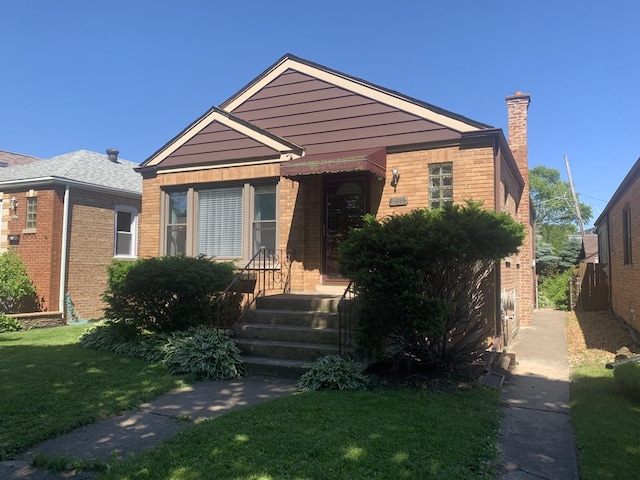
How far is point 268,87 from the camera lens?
34.1ft

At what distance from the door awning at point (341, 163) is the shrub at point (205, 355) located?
3.23 m

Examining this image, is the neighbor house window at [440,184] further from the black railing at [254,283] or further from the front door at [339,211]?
the black railing at [254,283]

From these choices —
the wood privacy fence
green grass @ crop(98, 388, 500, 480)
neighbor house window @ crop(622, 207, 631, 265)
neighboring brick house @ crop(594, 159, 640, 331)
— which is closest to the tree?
the wood privacy fence

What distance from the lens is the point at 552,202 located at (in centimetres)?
5756

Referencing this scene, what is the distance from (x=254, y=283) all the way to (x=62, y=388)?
13.3 ft

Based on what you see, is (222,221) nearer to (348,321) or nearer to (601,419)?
(348,321)

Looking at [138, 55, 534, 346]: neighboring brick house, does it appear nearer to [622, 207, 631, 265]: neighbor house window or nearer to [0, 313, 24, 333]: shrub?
[622, 207, 631, 265]: neighbor house window

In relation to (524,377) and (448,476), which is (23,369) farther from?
(524,377)

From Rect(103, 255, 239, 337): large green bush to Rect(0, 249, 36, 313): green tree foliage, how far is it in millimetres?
6113

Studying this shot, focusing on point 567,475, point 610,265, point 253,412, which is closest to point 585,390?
point 567,475

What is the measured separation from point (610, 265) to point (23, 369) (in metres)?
16.4

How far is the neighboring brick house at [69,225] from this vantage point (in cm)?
1345

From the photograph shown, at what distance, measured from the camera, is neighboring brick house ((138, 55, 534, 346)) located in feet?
27.3

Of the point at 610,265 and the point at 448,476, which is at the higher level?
the point at 610,265
